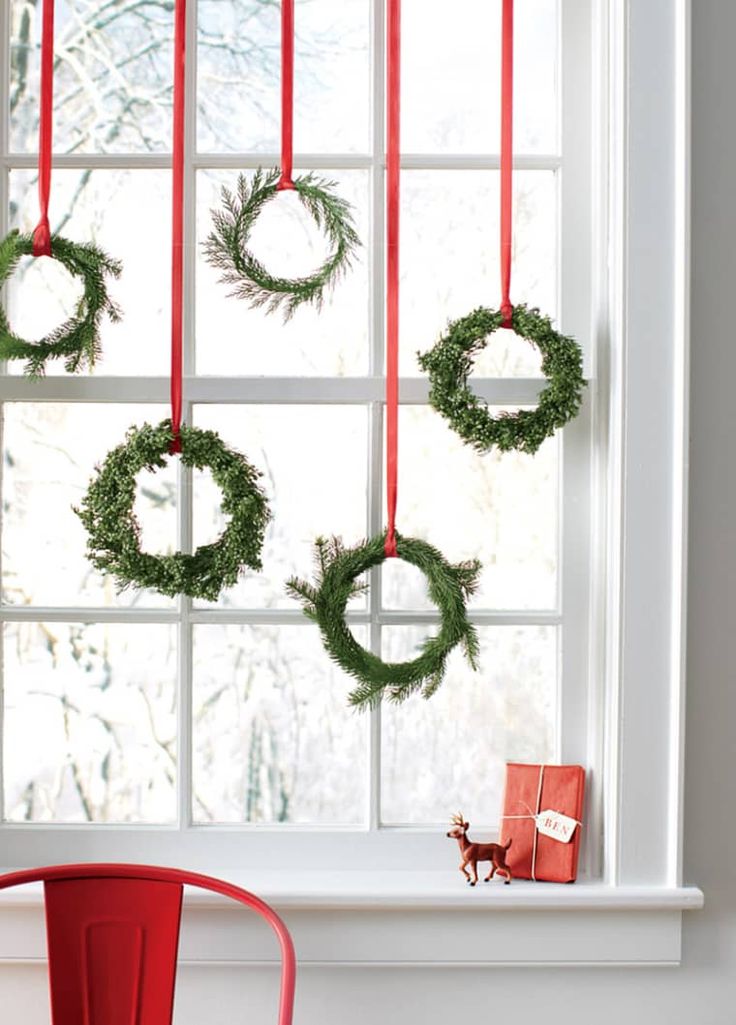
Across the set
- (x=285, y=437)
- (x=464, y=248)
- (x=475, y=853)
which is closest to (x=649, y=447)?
(x=464, y=248)

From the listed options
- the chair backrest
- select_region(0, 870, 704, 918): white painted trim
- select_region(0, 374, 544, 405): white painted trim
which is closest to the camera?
the chair backrest

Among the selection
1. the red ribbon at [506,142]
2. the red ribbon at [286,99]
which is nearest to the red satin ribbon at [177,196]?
the red ribbon at [286,99]

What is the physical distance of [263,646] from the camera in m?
1.91

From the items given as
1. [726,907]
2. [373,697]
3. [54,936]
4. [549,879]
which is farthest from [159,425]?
[726,907]

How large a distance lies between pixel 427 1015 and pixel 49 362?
135cm

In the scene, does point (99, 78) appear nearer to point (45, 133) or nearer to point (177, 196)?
point (45, 133)

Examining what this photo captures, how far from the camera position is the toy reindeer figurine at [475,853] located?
1.76 metres

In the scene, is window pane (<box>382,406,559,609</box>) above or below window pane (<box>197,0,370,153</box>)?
below

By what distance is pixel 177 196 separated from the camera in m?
1.82

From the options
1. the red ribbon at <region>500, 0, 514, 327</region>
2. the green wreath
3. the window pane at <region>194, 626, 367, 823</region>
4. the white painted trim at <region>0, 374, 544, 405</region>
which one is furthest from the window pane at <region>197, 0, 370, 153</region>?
the window pane at <region>194, 626, 367, 823</region>

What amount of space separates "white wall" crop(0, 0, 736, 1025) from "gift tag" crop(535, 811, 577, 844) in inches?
8.2

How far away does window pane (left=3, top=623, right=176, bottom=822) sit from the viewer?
1.92 m

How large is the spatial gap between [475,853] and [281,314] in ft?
3.36

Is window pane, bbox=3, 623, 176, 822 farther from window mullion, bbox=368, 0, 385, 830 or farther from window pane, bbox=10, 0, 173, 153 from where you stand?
window pane, bbox=10, 0, 173, 153
